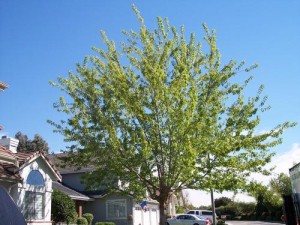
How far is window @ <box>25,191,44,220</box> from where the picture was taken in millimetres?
19906

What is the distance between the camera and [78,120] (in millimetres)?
16547

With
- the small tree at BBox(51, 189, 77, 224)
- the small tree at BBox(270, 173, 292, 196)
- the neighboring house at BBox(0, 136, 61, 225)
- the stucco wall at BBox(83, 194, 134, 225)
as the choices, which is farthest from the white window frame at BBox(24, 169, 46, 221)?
the small tree at BBox(270, 173, 292, 196)

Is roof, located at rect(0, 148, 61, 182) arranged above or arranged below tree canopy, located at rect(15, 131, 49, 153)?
below

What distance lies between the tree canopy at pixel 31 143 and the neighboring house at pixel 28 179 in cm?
3461

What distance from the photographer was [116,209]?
36156mm

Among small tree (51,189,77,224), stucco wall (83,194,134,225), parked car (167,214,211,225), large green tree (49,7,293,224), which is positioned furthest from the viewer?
parked car (167,214,211,225)

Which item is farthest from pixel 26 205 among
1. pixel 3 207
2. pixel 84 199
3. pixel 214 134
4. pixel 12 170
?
pixel 3 207

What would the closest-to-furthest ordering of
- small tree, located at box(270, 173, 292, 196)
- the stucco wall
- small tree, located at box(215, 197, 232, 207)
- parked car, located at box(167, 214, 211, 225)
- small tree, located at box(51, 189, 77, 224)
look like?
small tree, located at box(51, 189, 77, 224) < the stucco wall < parked car, located at box(167, 214, 211, 225) < small tree, located at box(270, 173, 292, 196) < small tree, located at box(215, 197, 232, 207)

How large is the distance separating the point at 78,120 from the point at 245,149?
7341 millimetres

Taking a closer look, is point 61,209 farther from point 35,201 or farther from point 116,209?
point 116,209

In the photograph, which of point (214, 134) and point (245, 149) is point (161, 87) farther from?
point (245, 149)

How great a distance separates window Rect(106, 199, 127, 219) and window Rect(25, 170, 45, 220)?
15.6 metres

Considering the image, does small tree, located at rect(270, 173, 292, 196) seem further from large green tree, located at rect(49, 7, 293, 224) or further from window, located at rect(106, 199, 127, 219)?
large green tree, located at rect(49, 7, 293, 224)

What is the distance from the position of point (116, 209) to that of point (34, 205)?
54.5ft
